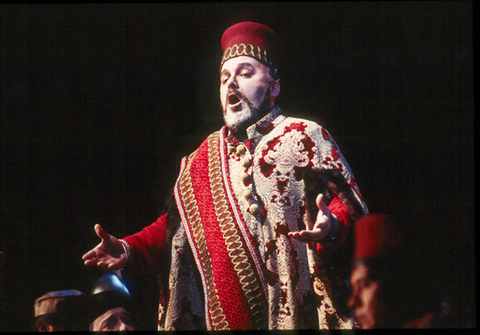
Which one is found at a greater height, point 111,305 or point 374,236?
point 374,236

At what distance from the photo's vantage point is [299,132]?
120 inches

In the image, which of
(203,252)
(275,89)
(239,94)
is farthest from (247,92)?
(203,252)

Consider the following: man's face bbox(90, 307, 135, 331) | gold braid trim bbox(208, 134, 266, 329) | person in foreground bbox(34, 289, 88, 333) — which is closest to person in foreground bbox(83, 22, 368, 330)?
gold braid trim bbox(208, 134, 266, 329)

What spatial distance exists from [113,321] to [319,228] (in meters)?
1.19

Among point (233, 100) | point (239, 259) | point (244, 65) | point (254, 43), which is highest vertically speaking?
point (254, 43)

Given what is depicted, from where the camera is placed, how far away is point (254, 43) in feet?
10.4

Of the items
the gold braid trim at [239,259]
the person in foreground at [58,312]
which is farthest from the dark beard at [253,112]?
the person in foreground at [58,312]

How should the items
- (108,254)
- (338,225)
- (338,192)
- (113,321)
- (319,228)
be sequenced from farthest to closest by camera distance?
1. (113,321)
2. (108,254)
3. (338,192)
4. (338,225)
5. (319,228)

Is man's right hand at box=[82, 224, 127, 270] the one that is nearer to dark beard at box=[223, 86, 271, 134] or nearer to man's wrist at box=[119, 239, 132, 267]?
man's wrist at box=[119, 239, 132, 267]

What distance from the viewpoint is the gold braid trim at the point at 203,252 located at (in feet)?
9.76

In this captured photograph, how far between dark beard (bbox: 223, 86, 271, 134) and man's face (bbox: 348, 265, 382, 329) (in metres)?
0.80

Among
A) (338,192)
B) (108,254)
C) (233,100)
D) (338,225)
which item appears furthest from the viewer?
(233,100)

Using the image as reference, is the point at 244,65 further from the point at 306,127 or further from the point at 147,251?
the point at 147,251

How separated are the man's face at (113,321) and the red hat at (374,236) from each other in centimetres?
115
